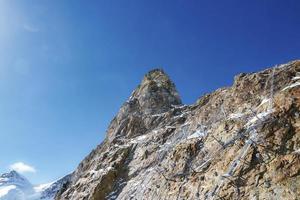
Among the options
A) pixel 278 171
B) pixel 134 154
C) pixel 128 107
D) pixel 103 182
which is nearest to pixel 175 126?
pixel 134 154

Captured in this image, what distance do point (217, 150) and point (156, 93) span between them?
4292 centimetres

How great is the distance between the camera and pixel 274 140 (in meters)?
31.4

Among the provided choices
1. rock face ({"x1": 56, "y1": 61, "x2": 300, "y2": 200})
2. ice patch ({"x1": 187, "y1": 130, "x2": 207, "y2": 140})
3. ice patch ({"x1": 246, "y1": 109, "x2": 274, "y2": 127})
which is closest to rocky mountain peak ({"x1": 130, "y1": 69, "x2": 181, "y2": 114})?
rock face ({"x1": 56, "y1": 61, "x2": 300, "y2": 200})

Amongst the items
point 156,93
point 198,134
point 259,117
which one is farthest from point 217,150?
point 156,93

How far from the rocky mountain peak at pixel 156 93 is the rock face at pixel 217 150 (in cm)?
363

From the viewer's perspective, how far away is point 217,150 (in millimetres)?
37156

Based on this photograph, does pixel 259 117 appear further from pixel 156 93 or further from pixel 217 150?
pixel 156 93

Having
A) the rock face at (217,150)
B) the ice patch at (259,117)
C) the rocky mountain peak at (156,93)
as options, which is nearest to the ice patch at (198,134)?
→ the rock face at (217,150)

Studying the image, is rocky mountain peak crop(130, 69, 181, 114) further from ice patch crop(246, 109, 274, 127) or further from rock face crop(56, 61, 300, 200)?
ice patch crop(246, 109, 274, 127)

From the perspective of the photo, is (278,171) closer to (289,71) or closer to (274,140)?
(274,140)

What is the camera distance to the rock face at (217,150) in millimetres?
30000

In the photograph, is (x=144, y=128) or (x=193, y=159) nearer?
(x=193, y=159)

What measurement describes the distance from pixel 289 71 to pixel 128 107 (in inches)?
1672

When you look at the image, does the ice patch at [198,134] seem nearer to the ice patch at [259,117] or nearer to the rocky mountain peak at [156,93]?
the ice patch at [259,117]
